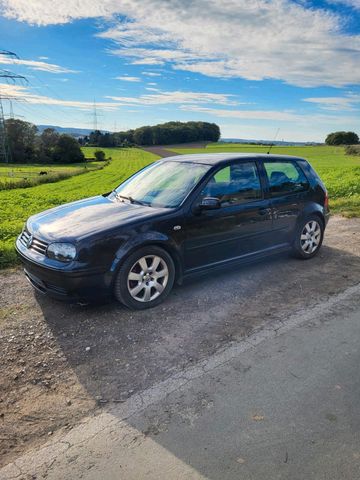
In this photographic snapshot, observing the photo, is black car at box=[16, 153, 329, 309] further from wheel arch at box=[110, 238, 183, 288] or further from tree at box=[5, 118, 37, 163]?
tree at box=[5, 118, 37, 163]

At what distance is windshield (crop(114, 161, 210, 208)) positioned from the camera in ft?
16.1

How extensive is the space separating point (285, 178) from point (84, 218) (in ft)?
10.3

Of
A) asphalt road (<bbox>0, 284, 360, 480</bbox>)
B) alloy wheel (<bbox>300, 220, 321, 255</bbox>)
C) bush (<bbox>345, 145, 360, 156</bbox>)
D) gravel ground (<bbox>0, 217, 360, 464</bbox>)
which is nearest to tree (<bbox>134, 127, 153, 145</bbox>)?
bush (<bbox>345, 145, 360, 156</bbox>)

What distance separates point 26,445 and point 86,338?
1338mm

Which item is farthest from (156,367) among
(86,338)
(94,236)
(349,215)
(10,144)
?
(10,144)

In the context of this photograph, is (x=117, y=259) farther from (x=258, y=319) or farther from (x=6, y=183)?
(x=6, y=183)

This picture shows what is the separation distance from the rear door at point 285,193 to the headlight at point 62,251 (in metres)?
2.98

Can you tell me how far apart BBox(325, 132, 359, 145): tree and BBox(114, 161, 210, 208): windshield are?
75.6 m

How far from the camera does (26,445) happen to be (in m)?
2.52

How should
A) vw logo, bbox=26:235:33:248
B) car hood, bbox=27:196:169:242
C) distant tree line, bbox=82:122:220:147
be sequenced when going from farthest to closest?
distant tree line, bbox=82:122:220:147 → vw logo, bbox=26:235:33:248 → car hood, bbox=27:196:169:242

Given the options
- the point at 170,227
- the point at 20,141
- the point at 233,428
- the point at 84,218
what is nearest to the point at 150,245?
the point at 170,227

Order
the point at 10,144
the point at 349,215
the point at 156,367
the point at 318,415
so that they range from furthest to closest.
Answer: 1. the point at 10,144
2. the point at 349,215
3. the point at 156,367
4. the point at 318,415

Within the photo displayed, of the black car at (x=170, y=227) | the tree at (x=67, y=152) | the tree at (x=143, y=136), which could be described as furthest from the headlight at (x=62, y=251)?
the tree at (x=143, y=136)

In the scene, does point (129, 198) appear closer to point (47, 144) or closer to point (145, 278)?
point (145, 278)
